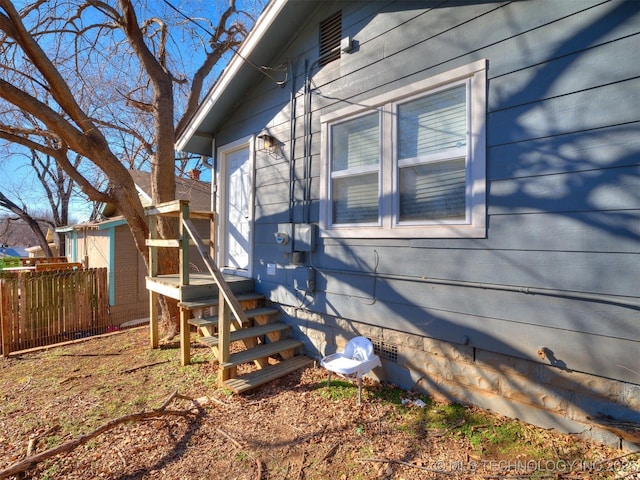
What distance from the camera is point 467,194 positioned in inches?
115

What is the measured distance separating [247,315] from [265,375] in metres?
0.92

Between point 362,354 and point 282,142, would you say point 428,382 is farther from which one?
point 282,142

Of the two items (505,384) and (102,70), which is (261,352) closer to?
(505,384)

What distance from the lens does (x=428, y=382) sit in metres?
3.17

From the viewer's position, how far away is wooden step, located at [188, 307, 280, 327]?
13.4 feet

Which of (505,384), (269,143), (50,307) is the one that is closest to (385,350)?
(505,384)

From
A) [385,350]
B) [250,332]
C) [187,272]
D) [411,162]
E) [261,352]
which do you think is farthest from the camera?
[187,272]

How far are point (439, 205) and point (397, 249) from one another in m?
0.59

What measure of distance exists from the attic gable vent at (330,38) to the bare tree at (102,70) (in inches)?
91.4

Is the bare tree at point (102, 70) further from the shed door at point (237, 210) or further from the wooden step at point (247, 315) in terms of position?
the wooden step at point (247, 315)

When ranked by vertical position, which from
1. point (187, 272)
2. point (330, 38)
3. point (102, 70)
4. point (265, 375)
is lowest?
point (265, 375)

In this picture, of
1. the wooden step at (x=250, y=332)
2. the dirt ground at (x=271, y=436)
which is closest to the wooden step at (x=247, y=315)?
the wooden step at (x=250, y=332)

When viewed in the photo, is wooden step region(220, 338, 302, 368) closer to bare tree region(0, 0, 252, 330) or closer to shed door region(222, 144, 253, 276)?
shed door region(222, 144, 253, 276)

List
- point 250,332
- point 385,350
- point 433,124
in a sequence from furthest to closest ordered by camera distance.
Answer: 1. point 250,332
2. point 385,350
3. point 433,124
